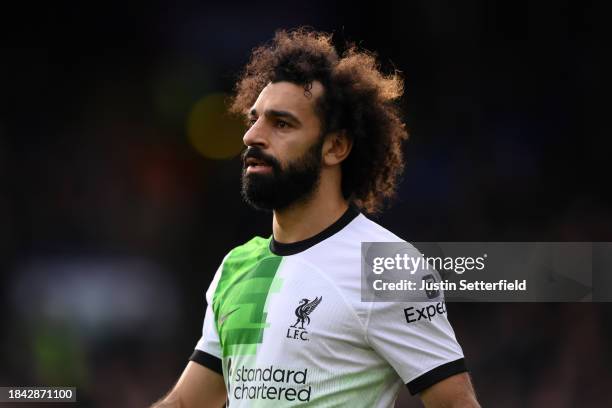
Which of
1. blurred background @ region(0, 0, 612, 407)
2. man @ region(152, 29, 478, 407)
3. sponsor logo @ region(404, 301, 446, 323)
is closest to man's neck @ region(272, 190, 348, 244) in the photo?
man @ region(152, 29, 478, 407)

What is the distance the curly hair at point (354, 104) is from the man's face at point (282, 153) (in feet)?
0.37

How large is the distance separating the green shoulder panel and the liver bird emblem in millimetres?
152

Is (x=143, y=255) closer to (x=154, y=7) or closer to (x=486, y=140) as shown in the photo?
(x=154, y=7)

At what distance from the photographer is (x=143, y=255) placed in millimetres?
9461

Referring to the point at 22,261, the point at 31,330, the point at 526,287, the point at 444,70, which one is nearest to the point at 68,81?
the point at 22,261

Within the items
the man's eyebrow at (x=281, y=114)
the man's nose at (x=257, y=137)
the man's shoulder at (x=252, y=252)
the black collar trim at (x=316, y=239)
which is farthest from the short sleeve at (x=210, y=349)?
the man's eyebrow at (x=281, y=114)

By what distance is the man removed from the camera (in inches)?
141

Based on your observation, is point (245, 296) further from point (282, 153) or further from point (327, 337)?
point (282, 153)

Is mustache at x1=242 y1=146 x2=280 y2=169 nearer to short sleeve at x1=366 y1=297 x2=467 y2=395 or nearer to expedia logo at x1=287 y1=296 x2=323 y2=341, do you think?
expedia logo at x1=287 y1=296 x2=323 y2=341

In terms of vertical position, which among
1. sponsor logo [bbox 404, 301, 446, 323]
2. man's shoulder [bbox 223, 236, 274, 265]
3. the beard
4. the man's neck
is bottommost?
sponsor logo [bbox 404, 301, 446, 323]

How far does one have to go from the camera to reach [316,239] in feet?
12.9

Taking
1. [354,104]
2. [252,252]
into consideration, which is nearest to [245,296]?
[252,252]

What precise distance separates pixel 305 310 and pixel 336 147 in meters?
0.81

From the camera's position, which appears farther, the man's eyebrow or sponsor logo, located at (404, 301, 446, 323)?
the man's eyebrow
